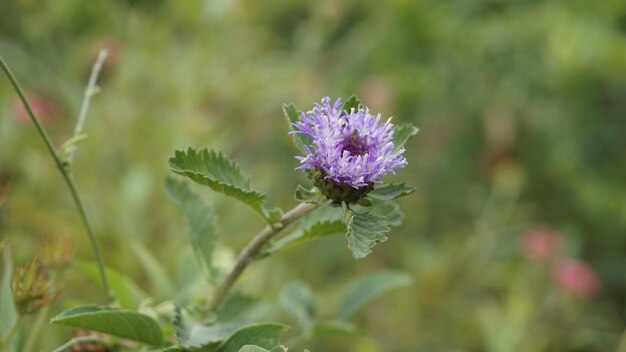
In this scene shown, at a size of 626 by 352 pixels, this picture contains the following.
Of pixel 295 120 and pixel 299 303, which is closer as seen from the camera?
pixel 295 120

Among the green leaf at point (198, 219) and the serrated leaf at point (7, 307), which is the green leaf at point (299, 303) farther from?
the serrated leaf at point (7, 307)

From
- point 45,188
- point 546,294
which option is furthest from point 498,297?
point 45,188

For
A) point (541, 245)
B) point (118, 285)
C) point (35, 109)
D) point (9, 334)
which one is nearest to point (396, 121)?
point (541, 245)

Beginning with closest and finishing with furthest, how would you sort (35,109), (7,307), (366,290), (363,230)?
(363,230) < (7,307) < (366,290) < (35,109)

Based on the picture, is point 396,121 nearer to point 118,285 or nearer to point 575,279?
point 575,279

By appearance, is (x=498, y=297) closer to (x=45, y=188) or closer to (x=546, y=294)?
(x=546, y=294)

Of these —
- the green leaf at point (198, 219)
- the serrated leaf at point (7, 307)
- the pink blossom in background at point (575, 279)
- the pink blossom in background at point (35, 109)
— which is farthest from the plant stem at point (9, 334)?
the pink blossom in background at point (575, 279)

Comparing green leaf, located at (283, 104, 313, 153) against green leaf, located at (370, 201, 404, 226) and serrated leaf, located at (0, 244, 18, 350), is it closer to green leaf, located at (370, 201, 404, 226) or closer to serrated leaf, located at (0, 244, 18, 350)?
green leaf, located at (370, 201, 404, 226)
